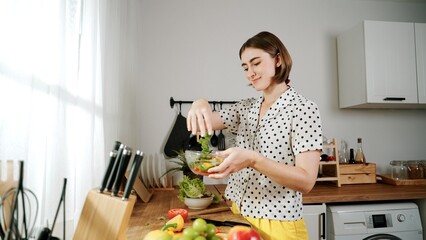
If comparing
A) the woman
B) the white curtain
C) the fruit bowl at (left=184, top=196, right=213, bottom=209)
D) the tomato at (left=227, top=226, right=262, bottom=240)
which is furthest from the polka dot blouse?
the white curtain

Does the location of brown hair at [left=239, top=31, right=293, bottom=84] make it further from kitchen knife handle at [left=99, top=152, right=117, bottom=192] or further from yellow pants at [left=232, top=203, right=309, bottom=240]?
kitchen knife handle at [left=99, top=152, right=117, bottom=192]

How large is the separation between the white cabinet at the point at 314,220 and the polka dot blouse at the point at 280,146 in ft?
2.52

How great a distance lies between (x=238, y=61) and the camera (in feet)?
8.21

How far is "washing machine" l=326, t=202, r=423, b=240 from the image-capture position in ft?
6.05

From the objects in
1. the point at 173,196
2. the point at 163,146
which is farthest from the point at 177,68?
the point at 173,196

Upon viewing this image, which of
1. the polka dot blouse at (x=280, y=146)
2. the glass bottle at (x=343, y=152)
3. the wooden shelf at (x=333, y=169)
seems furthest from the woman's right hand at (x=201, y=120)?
the glass bottle at (x=343, y=152)

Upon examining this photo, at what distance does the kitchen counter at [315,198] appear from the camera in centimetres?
122

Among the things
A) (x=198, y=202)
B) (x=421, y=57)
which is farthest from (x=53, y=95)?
(x=421, y=57)

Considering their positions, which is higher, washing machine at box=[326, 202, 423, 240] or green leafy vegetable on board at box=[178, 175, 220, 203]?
green leafy vegetable on board at box=[178, 175, 220, 203]

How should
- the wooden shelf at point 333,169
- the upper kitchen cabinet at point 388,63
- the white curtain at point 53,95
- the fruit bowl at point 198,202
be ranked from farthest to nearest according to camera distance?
the upper kitchen cabinet at point 388,63, the wooden shelf at point 333,169, the fruit bowl at point 198,202, the white curtain at point 53,95

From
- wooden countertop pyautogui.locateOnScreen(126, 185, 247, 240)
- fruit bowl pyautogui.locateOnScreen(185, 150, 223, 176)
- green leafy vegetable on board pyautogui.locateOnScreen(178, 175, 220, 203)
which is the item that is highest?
fruit bowl pyautogui.locateOnScreen(185, 150, 223, 176)

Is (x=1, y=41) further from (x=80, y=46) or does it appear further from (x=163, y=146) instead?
(x=163, y=146)

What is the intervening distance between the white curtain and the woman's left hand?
45cm

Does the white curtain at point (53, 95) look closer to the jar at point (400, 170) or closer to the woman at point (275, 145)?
the woman at point (275, 145)
